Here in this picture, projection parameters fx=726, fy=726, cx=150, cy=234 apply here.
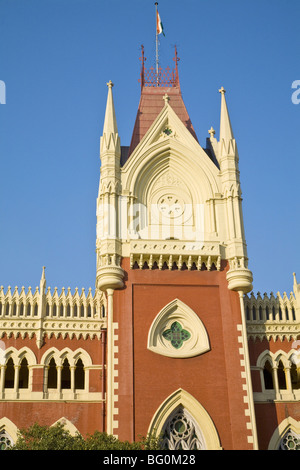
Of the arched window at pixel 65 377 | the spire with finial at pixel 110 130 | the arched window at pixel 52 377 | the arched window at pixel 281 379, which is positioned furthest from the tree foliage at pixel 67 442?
the spire with finial at pixel 110 130

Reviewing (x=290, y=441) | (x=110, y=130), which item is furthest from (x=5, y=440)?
(x=110, y=130)

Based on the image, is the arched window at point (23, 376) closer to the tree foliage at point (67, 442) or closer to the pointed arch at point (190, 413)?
the tree foliage at point (67, 442)

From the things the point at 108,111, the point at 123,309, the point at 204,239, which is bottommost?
the point at 123,309

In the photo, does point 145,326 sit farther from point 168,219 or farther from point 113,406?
point 168,219

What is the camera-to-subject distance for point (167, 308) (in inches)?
1308

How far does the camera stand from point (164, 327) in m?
33.2

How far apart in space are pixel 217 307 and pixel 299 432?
6974 millimetres

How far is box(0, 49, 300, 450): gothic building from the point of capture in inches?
1239

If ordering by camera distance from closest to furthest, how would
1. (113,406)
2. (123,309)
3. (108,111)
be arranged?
(113,406)
(123,309)
(108,111)

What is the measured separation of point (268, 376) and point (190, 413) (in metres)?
6.35

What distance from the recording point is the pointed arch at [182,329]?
32.4 meters

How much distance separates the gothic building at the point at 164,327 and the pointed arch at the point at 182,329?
0.05 meters

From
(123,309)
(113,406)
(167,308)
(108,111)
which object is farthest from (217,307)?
(108,111)

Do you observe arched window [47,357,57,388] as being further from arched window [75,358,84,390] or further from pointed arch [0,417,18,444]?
pointed arch [0,417,18,444]
